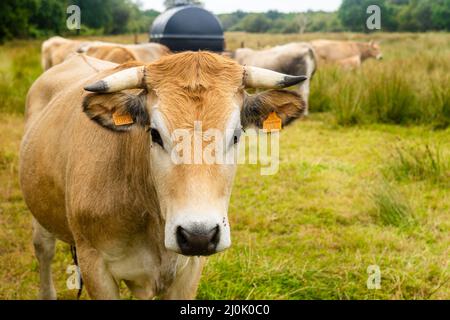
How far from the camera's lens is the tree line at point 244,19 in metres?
22.1

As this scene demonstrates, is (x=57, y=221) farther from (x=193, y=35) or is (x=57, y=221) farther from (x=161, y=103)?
(x=193, y=35)

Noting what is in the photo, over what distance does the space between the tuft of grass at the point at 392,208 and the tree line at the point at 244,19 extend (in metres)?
16.0

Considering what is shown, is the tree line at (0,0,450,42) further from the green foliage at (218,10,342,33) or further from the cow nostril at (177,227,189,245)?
the cow nostril at (177,227,189,245)

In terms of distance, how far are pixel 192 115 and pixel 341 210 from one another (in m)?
3.54

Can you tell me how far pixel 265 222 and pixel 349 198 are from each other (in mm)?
1170

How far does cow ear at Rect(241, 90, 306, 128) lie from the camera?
2.41 m

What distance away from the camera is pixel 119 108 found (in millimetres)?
2312

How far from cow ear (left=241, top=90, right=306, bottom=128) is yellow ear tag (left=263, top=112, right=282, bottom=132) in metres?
0.02

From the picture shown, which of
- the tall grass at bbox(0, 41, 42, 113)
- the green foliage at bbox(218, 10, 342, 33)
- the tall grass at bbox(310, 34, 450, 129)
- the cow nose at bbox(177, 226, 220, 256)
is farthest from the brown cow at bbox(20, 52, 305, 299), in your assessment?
the green foliage at bbox(218, 10, 342, 33)

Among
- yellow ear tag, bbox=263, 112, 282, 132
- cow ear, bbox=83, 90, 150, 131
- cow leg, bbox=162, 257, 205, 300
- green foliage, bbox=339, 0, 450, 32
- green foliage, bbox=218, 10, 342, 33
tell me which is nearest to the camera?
cow ear, bbox=83, 90, 150, 131

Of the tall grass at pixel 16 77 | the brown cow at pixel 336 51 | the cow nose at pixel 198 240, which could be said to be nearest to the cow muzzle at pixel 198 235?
the cow nose at pixel 198 240

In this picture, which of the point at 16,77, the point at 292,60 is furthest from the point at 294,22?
the point at 16,77
